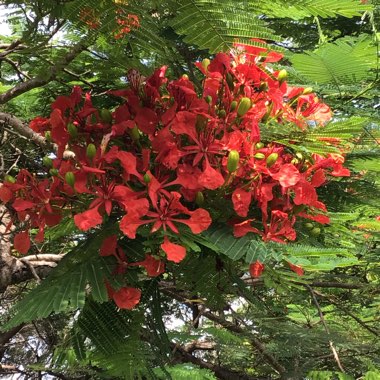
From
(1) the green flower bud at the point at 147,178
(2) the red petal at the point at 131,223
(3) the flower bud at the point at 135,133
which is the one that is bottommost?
(2) the red petal at the point at 131,223

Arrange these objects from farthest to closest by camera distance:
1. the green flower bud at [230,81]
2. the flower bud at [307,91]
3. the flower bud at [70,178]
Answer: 1. the flower bud at [307,91]
2. the green flower bud at [230,81]
3. the flower bud at [70,178]

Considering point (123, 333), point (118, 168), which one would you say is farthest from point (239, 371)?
point (118, 168)

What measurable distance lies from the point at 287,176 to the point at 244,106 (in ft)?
0.65

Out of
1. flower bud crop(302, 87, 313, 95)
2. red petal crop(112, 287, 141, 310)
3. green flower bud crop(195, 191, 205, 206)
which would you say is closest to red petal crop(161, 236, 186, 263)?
green flower bud crop(195, 191, 205, 206)

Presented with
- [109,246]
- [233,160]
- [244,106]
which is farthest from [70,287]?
[244,106]

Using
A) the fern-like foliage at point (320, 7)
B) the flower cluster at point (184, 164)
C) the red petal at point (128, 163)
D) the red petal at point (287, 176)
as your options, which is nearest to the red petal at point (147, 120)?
the flower cluster at point (184, 164)

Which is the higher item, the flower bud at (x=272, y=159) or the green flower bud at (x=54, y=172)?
the green flower bud at (x=54, y=172)

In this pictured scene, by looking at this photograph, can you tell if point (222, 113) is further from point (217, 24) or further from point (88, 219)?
point (88, 219)

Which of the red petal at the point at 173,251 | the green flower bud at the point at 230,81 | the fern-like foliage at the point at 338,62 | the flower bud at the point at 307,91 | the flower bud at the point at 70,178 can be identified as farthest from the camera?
the fern-like foliage at the point at 338,62

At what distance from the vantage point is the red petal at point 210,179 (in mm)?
1114

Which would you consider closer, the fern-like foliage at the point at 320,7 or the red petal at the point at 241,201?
→ the red petal at the point at 241,201

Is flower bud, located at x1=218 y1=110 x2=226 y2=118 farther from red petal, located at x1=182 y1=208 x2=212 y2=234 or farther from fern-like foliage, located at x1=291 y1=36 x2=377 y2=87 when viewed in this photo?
fern-like foliage, located at x1=291 y1=36 x2=377 y2=87

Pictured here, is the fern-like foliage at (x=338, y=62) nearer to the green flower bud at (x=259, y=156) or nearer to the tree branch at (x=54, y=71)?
the green flower bud at (x=259, y=156)

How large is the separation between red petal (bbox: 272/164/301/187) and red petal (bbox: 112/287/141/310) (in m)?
0.46
